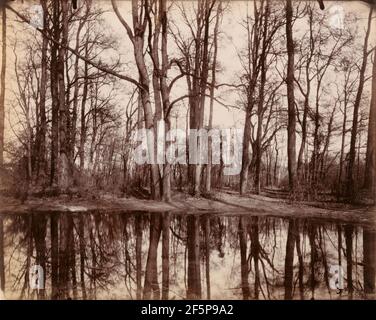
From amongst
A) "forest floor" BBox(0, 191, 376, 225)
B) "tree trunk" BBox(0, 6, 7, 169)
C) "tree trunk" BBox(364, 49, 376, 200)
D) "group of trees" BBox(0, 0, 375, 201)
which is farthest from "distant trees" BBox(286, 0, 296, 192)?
"tree trunk" BBox(0, 6, 7, 169)

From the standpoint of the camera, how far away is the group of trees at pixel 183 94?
3.73 meters

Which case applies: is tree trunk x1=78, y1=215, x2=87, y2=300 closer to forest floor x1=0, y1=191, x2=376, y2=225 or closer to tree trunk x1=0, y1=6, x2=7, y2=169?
forest floor x1=0, y1=191, x2=376, y2=225

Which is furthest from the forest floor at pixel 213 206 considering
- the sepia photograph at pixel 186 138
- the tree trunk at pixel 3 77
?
the tree trunk at pixel 3 77

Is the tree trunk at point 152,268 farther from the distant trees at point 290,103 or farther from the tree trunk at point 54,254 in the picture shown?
the distant trees at point 290,103

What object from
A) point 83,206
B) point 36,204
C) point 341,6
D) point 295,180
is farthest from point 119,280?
point 341,6

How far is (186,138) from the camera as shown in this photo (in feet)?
12.4

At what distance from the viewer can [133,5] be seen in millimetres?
3756

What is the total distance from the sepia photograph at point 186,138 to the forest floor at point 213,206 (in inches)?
0.5

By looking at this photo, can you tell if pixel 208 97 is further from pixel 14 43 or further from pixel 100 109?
pixel 14 43

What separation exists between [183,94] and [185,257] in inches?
53.0

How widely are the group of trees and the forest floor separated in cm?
9
